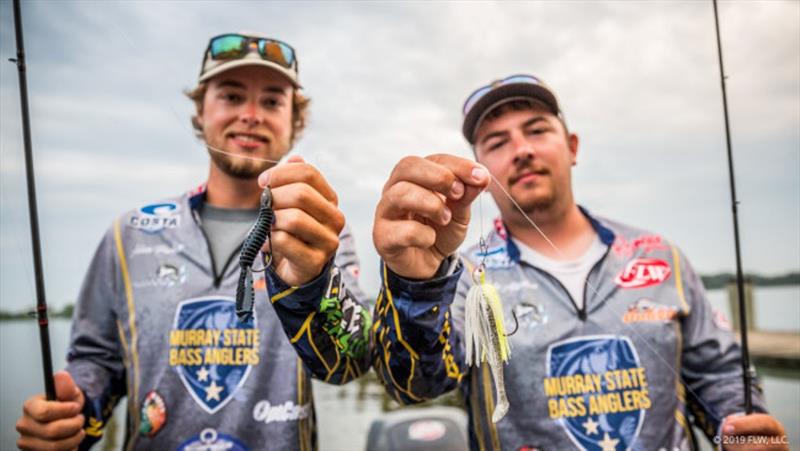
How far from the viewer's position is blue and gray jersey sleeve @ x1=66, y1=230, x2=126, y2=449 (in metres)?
2.77

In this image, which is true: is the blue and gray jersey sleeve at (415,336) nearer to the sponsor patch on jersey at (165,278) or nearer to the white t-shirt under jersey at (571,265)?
the white t-shirt under jersey at (571,265)

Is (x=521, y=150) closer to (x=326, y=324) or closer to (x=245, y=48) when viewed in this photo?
(x=326, y=324)

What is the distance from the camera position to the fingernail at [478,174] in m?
1.61

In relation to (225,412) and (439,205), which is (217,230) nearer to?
(225,412)

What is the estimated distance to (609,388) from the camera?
265cm

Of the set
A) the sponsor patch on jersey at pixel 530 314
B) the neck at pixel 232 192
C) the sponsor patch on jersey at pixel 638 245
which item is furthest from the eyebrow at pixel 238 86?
the sponsor patch on jersey at pixel 638 245

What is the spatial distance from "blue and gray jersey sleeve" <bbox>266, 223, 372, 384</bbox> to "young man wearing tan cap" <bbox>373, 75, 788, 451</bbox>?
0.14 metres

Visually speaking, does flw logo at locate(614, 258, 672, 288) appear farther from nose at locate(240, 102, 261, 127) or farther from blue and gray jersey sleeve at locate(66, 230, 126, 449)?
blue and gray jersey sleeve at locate(66, 230, 126, 449)

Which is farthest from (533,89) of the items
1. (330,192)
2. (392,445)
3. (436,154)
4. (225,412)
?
(392,445)

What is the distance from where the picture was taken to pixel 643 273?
3014mm

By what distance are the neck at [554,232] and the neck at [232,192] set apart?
175 cm

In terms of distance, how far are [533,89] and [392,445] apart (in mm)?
3096

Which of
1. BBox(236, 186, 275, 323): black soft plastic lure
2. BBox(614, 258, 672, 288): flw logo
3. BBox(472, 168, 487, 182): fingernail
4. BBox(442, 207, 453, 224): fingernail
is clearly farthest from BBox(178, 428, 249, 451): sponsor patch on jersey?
BBox(614, 258, 672, 288): flw logo

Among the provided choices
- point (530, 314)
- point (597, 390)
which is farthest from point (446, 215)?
point (597, 390)
